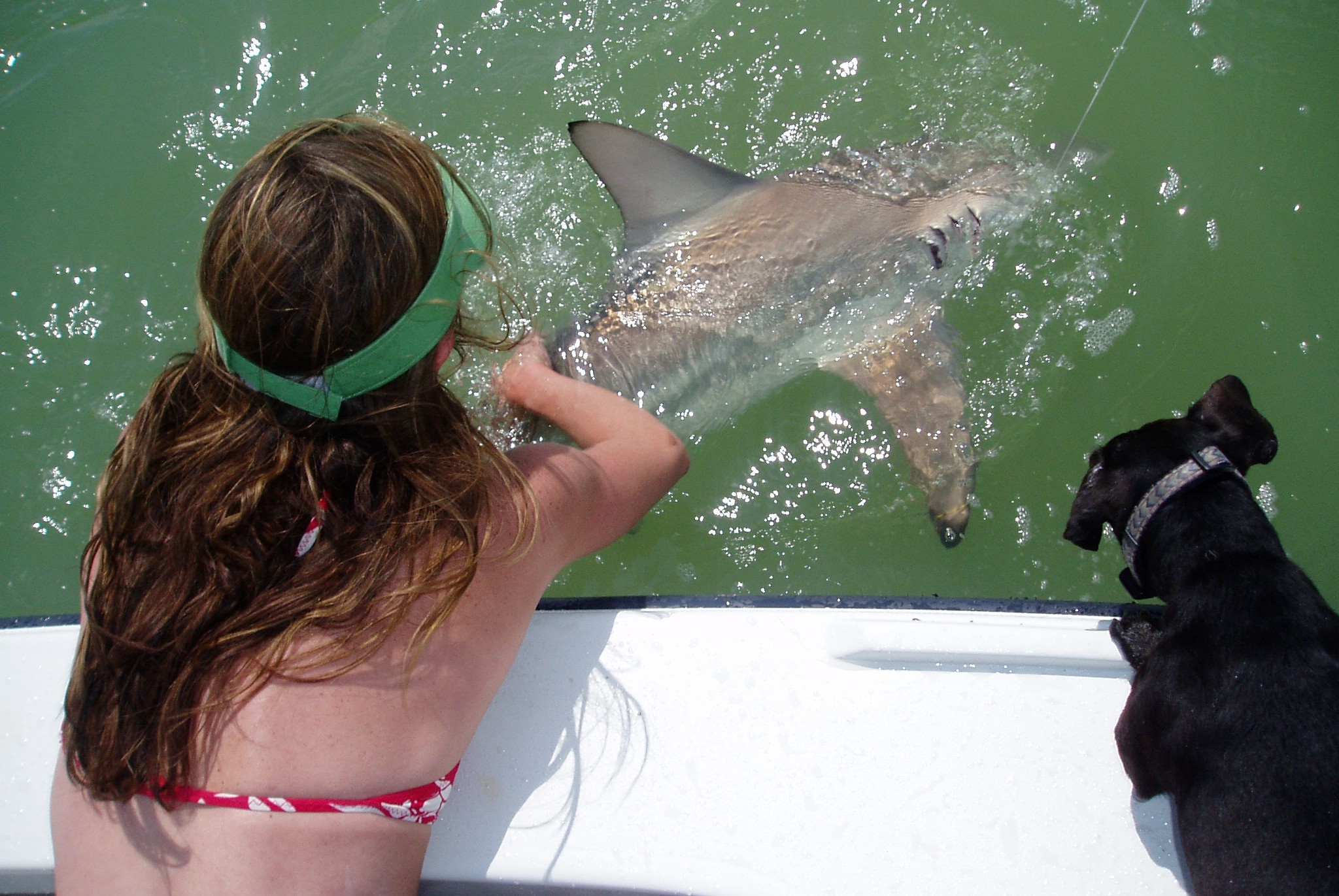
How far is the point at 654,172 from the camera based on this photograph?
2393 mm

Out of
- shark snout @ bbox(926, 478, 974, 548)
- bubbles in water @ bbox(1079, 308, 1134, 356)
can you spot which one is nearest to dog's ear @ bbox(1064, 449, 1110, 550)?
shark snout @ bbox(926, 478, 974, 548)

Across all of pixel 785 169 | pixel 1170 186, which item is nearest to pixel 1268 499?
pixel 1170 186

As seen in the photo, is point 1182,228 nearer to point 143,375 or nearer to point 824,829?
point 824,829

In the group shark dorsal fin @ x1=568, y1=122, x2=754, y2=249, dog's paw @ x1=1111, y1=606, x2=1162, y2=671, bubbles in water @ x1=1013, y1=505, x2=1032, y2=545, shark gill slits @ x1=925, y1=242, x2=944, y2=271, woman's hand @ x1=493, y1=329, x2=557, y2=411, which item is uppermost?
shark dorsal fin @ x1=568, y1=122, x2=754, y2=249

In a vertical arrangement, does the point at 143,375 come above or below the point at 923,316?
below

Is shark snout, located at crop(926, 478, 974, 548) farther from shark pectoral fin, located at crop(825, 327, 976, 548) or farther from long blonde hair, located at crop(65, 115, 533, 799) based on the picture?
long blonde hair, located at crop(65, 115, 533, 799)

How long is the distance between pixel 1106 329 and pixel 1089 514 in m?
1.45

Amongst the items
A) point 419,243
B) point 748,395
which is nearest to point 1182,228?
point 748,395

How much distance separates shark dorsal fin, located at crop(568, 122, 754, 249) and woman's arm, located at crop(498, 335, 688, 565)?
2.29ft

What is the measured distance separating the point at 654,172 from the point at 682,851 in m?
1.87

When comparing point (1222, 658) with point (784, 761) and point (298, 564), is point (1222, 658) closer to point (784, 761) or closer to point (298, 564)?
point (784, 761)

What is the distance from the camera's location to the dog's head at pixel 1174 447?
4.62 feet

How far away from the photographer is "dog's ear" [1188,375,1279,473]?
142 centimetres

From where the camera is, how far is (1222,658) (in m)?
1.21
